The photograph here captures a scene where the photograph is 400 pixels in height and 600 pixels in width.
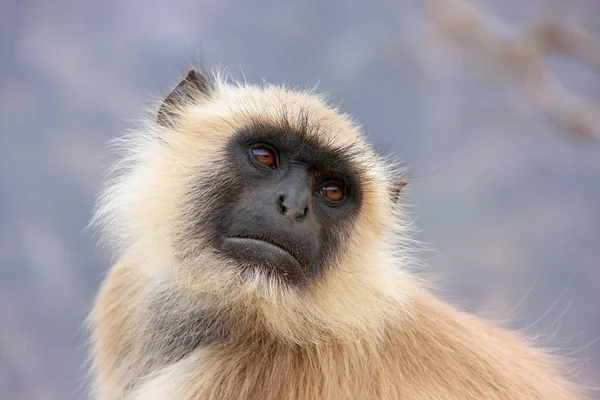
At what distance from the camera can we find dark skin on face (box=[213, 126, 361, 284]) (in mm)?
1872

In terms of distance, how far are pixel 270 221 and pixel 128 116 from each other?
2.18 metres

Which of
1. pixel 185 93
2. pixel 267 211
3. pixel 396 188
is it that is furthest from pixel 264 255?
pixel 185 93

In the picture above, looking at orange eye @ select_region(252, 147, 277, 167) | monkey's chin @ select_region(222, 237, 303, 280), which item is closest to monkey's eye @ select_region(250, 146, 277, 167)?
orange eye @ select_region(252, 147, 277, 167)

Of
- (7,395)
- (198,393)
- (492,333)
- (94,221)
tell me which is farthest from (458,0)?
(7,395)

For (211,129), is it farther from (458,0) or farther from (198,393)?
(458,0)

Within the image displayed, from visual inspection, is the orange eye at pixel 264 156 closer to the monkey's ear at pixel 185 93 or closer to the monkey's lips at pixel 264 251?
the monkey's lips at pixel 264 251

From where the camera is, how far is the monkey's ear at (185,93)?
92.4 inches

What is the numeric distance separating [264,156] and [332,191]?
0.26 meters

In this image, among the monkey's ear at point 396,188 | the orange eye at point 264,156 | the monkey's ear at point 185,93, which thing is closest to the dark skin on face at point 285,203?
the orange eye at point 264,156

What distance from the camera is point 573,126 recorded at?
414 cm

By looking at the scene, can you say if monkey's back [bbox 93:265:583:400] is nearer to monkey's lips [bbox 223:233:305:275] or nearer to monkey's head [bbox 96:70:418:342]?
monkey's head [bbox 96:70:418:342]

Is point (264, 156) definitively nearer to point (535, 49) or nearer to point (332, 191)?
point (332, 191)

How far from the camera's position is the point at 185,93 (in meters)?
2.41

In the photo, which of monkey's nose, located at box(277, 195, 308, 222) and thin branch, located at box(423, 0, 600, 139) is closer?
monkey's nose, located at box(277, 195, 308, 222)
